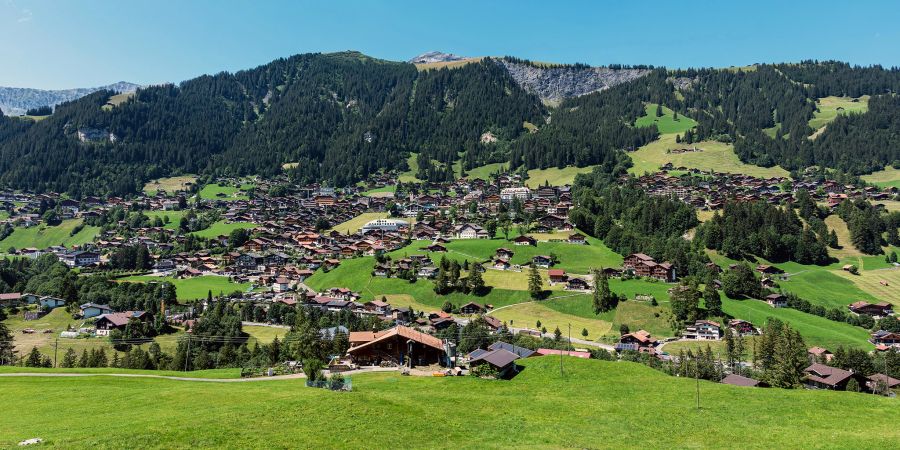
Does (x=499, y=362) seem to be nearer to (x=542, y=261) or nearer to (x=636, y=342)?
(x=636, y=342)

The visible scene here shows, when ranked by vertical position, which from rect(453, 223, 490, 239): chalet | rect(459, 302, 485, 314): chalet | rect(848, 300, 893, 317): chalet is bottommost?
rect(459, 302, 485, 314): chalet

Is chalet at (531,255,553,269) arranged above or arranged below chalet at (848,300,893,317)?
above

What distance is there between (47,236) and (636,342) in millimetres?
206701

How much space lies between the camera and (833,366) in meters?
70.6

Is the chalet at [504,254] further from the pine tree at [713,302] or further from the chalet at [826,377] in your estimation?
the chalet at [826,377]

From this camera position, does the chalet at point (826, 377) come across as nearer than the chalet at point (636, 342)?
Yes

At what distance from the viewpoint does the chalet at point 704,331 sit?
3438 inches

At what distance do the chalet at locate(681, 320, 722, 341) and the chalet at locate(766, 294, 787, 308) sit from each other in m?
21.8

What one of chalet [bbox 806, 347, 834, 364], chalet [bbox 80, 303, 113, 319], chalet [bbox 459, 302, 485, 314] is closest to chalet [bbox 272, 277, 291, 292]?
chalet [bbox 80, 303, 113, 319]

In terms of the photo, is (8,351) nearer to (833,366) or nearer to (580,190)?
(833,366)

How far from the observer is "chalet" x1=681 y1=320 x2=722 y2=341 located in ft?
286

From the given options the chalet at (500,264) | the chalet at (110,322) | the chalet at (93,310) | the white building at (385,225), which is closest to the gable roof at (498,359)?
the chalet at (500,264)

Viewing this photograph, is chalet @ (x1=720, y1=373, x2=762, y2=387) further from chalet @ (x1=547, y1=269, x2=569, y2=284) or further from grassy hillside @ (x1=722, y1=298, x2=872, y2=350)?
chalet @ (x1=547, y1=269, x2=569, y2=284)

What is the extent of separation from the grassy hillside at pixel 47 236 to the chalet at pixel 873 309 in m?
224
